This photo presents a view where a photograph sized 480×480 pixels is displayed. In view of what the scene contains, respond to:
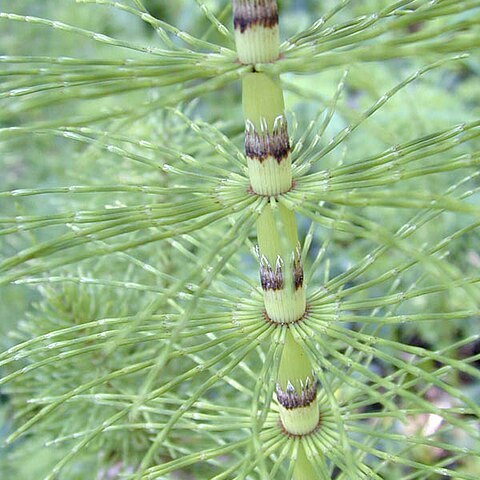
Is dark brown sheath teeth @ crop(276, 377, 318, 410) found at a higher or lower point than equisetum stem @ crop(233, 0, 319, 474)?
lower

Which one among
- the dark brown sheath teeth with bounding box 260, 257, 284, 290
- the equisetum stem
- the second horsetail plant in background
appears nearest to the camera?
the second horsetail plant in background

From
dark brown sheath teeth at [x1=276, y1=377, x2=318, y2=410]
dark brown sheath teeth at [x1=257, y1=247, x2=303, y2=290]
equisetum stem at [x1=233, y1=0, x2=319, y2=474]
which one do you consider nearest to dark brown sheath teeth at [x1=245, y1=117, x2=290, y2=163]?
equisetum stem at [x1=233, y1=0, x2=319, y2=474]

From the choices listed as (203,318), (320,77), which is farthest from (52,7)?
(203,318)

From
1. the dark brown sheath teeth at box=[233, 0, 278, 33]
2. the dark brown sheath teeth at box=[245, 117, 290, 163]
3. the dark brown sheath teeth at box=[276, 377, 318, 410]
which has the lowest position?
the dark brown sheath teeth at box=[276, 377, 318, 410]

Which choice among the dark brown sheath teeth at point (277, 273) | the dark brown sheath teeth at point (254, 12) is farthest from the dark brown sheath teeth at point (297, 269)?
the dark brown sheath teeth at point (254, 12)

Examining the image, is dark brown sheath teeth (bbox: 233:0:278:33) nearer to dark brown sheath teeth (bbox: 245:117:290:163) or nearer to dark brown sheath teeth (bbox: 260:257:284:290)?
dark brown sheath teeth (bbox: 245:117:290:163)

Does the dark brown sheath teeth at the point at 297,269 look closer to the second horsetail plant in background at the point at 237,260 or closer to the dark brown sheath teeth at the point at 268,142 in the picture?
the second horsetail plant in background at the point at 237,260

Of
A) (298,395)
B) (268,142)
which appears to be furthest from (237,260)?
(268,142)

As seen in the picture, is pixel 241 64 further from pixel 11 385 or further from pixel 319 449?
pixel 11 385
